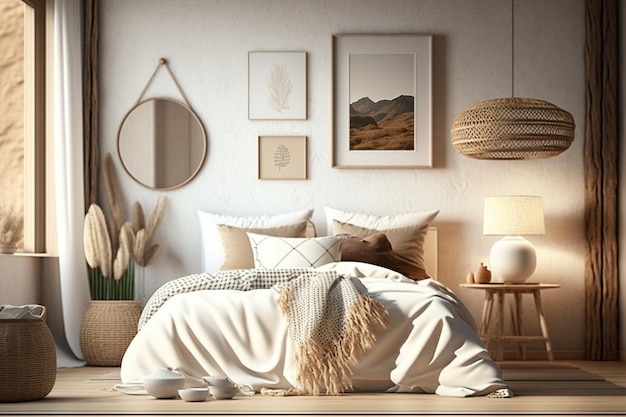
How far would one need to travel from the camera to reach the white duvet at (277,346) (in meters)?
4.43

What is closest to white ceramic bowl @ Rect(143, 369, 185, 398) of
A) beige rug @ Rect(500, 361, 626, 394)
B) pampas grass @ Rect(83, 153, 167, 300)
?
beige rug @ Rect(500, 361, 626, 394)

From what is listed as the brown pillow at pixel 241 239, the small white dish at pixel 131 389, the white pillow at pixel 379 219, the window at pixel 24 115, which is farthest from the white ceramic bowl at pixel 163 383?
the white pillow at pixel 379 219

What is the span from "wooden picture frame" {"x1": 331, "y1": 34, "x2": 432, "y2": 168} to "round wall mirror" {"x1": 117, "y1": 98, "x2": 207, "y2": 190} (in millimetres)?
1019

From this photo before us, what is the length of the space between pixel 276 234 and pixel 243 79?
4.07 ft

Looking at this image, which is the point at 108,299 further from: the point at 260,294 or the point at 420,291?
the point at 420,291

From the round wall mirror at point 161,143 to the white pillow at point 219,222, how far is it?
1.35ft

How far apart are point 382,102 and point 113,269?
87.4 inches

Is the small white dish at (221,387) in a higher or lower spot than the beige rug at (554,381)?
higher

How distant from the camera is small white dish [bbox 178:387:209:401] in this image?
4180mm

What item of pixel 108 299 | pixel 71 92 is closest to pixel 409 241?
pixel 108 299

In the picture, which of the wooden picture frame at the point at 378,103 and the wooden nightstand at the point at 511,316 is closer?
the wooden nightstand at the point at 511,316

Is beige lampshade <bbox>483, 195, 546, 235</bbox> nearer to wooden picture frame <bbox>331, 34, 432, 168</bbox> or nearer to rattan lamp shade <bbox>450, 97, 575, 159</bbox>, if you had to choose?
rattan lamp shade <bbox>450, 97, 575, 159</bbox>

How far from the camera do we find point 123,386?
4480 mm

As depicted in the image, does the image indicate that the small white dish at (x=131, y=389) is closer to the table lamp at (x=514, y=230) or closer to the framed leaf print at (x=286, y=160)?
the framed leaf print at (x=286, y=160)
